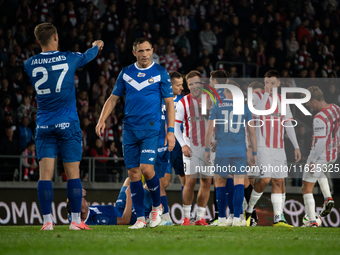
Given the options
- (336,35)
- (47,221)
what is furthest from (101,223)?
(336,35)

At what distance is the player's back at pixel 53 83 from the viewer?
18.2 ft

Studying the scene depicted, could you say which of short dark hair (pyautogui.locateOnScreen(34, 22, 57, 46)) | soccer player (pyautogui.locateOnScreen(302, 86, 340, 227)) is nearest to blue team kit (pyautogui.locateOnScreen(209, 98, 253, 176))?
soccer player (pyautogui.locateOnScreen(302, 86, 340, 227))

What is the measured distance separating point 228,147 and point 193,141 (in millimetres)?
921

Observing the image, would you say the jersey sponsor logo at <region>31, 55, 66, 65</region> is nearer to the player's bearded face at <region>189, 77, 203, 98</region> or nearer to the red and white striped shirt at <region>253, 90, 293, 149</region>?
the player's bearded face at <region>189, 77, 203, 98</region>

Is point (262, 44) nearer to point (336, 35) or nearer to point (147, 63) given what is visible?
point (336, 35)

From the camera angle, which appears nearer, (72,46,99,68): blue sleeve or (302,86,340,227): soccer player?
(72,46,99,68): blue sleeve

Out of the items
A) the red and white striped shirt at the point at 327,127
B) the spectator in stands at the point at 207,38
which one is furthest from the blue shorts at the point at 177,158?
the spectator in stands at the point at 207,38

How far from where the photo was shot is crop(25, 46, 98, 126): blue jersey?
554cm

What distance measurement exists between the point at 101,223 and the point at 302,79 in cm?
977

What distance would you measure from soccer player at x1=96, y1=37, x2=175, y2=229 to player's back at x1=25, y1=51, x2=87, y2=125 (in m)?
0.54

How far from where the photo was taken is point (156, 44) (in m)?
14.6

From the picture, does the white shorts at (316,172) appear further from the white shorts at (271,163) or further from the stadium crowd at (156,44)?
the stadium crowd at (156,44)

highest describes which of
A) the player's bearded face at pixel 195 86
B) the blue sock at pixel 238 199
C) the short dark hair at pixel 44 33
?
the short dark hair at pixel 44 33

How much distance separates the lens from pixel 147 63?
6.12 metres
